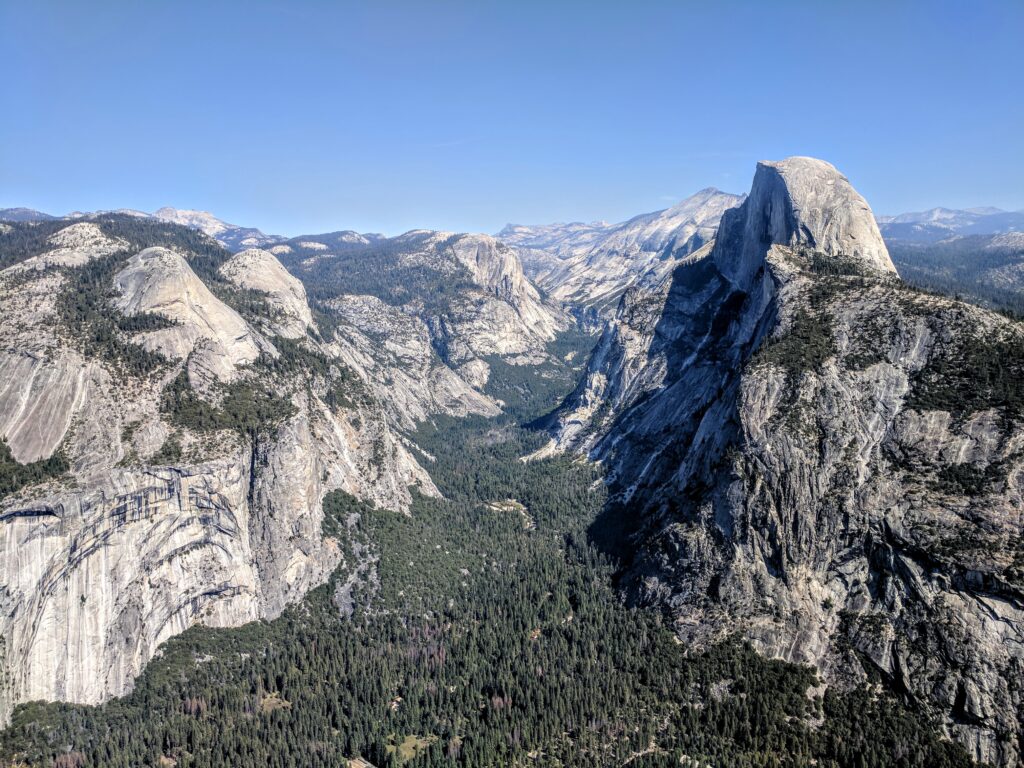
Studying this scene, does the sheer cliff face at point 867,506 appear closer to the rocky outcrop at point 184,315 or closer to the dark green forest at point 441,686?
the dark green forest at point 441,686

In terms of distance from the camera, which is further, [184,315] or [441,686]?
[184,315]

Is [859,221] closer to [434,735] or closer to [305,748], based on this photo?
[434,735]

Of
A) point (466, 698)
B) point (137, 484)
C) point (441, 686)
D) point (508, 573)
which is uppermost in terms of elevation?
point (137, 484)

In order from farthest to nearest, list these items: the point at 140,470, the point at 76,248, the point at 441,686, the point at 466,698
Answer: the point at 76,248
the point at 441,686
the point at 140,470
the point at 466,698

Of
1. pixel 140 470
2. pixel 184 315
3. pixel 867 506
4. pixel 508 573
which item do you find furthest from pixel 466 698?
pixel 184 315

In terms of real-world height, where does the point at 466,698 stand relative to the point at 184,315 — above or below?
below

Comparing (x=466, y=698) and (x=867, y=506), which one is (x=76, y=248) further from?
(x=867, y=506)

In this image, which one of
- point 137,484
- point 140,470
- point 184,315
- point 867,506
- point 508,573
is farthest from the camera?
point 508,573

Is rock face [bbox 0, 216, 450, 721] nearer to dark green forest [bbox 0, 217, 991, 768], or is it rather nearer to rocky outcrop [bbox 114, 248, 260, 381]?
rocky outcrop [bbox 114, 248, 260, 381]
